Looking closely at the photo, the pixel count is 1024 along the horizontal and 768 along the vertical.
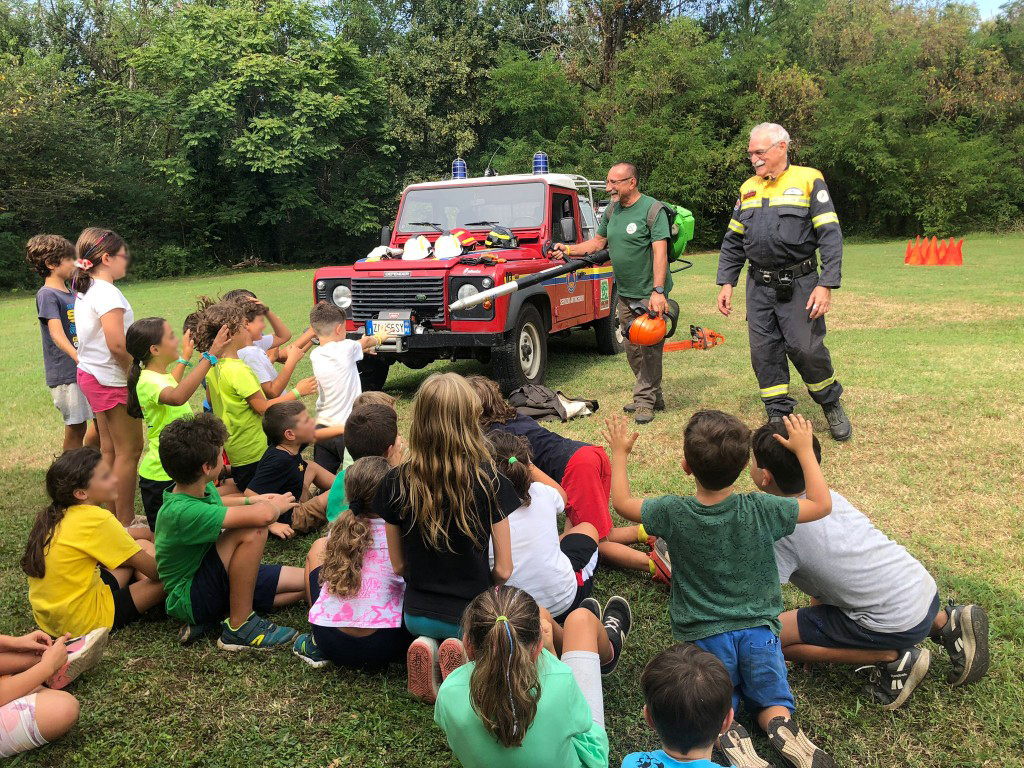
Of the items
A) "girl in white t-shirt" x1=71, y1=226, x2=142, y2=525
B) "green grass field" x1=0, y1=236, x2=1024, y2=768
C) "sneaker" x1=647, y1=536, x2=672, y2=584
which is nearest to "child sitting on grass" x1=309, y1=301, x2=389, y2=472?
"green grass field" x1=0, y1=236, x2=1024, y2=768

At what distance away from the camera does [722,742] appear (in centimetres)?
233

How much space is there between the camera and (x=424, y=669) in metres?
2.79

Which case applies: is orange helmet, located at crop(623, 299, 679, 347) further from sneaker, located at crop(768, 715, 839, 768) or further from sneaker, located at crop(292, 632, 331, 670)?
sneaker, located at crop(768, 715, 839, 768)

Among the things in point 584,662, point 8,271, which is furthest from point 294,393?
point 8,271

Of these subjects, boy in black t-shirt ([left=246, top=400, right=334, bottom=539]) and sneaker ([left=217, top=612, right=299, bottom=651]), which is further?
boy in black t-shirt ([left=246, top=400, right=334, bottom=539])

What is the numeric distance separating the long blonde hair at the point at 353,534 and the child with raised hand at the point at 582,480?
0.85 m

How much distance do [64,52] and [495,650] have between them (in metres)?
38.3

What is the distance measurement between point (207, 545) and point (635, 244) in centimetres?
460

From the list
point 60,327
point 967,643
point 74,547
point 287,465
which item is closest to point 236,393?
point 287,465

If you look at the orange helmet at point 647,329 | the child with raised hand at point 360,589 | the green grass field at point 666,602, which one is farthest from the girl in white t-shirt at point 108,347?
the orange helmet at point 647,329

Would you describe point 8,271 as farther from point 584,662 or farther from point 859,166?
point 859,166

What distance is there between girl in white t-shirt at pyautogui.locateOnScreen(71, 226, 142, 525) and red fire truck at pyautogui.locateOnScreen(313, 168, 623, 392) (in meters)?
2.77

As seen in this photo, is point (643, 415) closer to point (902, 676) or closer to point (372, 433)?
point (372, 433)

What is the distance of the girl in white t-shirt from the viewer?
4352 millimetres
